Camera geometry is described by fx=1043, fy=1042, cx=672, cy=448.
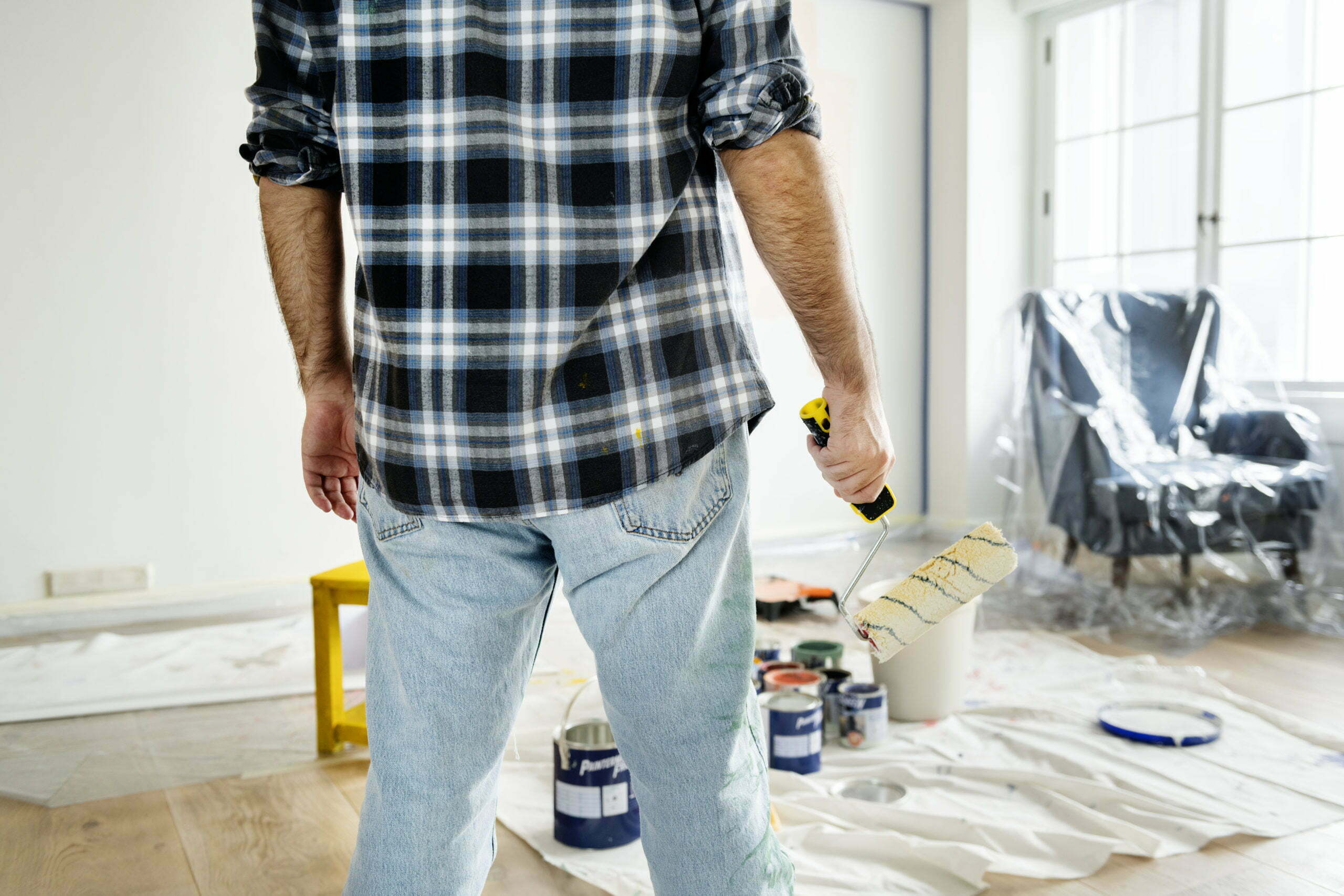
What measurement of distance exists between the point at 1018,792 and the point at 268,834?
1262 mm

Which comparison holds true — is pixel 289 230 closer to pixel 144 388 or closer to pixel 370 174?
pixel 370 174

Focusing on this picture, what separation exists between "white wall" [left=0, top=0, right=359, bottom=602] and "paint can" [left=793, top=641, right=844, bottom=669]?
1812mm

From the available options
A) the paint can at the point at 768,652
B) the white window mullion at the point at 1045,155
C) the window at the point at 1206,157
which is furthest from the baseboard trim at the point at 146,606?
the white window mullion at the point at 1045,155

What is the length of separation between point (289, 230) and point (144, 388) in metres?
2.53

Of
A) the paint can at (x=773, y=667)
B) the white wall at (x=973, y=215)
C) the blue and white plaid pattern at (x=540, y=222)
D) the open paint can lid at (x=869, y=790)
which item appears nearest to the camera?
the blue and white plaid pattern at (x=540, y=222)

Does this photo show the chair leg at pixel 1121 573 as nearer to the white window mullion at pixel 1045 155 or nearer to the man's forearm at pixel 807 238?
the white window mullion at pixel 1045 155

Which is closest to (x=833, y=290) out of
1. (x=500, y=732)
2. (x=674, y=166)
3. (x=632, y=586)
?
(x=674, y=166)

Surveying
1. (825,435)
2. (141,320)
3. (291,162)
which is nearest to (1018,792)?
(825,435)

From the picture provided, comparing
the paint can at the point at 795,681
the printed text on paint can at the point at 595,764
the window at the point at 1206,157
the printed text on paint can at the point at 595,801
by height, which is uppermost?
the window at the point at 1206,157

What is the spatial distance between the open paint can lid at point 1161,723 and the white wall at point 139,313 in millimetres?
2433

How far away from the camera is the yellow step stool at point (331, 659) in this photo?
1.97m

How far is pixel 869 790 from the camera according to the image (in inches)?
72.2

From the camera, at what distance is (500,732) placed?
82 centimetres

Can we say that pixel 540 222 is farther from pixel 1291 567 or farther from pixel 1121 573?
pixel 1291 567
